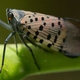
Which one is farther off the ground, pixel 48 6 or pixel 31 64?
pixel 31 64

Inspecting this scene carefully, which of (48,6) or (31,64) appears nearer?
(31,64)

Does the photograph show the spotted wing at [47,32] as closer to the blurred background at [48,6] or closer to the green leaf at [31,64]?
the green leaf at [31,64]

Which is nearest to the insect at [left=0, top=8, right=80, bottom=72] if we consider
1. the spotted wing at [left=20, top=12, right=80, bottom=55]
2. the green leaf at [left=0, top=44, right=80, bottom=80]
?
the spotted wing at [left=20, top=12, right=80, bottom=55]

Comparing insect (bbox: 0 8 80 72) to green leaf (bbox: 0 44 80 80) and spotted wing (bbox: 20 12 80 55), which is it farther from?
green leaf (bbox: 0 44 80 80)


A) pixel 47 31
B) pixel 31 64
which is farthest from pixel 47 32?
pixel 31 64

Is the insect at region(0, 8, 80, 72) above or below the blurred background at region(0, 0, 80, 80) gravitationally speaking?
above

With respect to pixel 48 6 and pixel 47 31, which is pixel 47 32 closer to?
pixel 47 31

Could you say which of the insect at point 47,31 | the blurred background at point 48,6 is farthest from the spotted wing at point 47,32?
the blurred background at point 48,6
